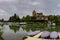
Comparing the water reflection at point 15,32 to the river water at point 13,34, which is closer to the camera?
the river water at point 13,34

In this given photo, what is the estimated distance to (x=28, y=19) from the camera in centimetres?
2470

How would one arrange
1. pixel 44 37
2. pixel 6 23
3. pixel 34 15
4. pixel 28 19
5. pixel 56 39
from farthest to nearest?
pixel 34 15, pixel 28 19, pixel 6 23, pixel 44 37, pixel 56 39

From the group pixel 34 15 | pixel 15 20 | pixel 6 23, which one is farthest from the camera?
pixel 34 15

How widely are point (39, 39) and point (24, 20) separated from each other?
55.5ft

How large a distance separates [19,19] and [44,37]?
16.7 metres

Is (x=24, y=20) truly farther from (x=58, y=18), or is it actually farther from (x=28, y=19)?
(x=58, y=18)

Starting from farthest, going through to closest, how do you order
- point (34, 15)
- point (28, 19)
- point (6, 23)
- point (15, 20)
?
point (34, 15) → point (28, 19) → point (15, 20) → point (6, 23)

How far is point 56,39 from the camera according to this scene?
7160mm

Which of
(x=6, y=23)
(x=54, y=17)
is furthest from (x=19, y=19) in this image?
(x=54, y=17)

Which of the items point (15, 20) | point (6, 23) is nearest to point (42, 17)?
point (15, 20)

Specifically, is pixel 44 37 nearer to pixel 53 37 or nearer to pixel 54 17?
pixel 53 37

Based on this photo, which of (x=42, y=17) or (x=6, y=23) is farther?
(x=42, y=17)

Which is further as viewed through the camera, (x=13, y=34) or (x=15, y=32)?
(x=15, y=32)

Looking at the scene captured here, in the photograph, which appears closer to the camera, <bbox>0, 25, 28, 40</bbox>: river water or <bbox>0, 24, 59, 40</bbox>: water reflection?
<bbox>0, 25, 28, 40</bbox>: river water
